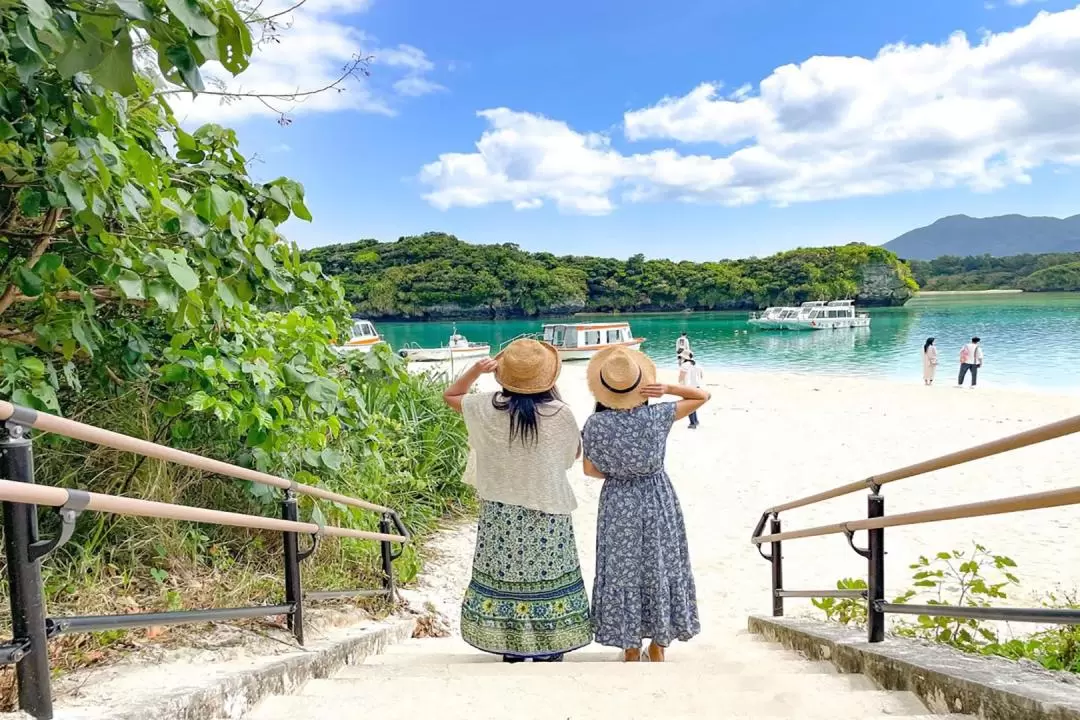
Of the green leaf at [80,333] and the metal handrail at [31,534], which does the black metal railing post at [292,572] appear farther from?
the metal handrail at [31,534]

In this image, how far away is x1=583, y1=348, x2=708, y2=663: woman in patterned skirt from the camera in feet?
9.97

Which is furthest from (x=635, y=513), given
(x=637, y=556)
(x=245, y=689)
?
(x=245, y=689)

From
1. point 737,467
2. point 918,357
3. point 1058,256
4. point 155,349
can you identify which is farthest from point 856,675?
point 1058,256

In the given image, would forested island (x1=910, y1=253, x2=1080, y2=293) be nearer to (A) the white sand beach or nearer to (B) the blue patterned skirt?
(A) the white sand beach

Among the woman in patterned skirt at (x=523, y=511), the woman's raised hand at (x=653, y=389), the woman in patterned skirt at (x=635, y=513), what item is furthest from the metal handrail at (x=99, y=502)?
the woman's raised hand at (x=653, y=389)

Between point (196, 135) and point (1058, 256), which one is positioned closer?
point (196, 135)

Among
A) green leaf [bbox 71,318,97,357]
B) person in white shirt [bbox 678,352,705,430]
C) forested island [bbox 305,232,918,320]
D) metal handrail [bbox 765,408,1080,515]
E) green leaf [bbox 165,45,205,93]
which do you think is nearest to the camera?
green leaf [bbox 165,45,205,93]

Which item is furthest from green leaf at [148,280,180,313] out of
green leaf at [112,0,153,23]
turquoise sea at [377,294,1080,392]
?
turquoise sea at [377,294,1080,392]

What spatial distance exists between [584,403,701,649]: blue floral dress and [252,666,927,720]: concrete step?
0.61m

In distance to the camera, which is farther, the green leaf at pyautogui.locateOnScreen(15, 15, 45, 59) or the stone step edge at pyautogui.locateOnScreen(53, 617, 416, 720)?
the stone step edge at pyautogui.locateOnScreen(53, 617, 416, 720)

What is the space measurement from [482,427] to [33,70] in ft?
6.19

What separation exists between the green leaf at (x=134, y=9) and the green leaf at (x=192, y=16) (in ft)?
0.14

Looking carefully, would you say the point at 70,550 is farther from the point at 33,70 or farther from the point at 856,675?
the point at 856,675

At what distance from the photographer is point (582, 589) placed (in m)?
3.19
